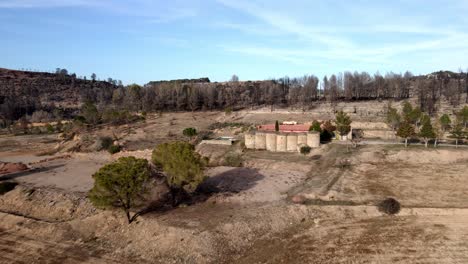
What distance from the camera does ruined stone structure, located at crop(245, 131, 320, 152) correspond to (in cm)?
4400

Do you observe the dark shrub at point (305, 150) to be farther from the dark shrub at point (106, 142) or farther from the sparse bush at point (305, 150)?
the dark shrub at point (106, 142)

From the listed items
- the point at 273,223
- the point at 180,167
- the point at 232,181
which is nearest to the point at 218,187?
the point at 232,181

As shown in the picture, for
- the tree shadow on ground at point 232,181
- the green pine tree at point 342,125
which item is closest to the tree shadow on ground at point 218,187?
the tree shadow on ground at point 232,181

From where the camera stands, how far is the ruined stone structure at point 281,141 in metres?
44.0

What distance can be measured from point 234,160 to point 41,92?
13501 cm

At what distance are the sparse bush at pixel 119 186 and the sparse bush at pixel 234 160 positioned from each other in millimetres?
16048

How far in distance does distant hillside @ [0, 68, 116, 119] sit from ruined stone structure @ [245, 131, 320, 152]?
93.1m

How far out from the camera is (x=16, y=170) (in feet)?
139

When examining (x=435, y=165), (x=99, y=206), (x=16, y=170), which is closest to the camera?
(x=99, y=206)

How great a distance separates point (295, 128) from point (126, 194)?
29.3 metres

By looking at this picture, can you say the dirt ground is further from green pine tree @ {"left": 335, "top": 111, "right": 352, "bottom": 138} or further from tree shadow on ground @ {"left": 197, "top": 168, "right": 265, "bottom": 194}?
green pine tree @ {"left": 335, "top": 111, "right": 352, "bottom": 138}

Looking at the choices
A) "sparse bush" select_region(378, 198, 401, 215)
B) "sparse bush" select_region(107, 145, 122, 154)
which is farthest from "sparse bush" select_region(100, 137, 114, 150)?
"sparse bush" select_region(378, 198, 401, 215)

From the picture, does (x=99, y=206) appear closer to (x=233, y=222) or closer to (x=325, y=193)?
(x=233, y=222)

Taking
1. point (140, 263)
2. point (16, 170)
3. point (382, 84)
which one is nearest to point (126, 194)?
point (140, 263)
